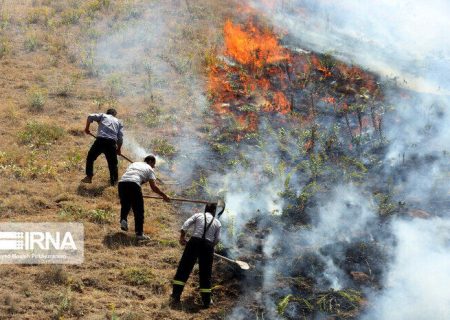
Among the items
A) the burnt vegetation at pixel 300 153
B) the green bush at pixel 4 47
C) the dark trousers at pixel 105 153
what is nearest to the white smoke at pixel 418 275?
the burnt vegetation at pixel 300 153

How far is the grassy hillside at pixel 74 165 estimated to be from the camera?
21.1 feet

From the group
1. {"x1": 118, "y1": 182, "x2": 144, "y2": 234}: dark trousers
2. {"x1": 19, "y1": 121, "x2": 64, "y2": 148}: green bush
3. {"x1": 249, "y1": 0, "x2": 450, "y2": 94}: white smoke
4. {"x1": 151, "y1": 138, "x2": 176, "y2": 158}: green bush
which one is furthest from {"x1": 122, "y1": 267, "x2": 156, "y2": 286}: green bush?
{"x1": 249, "y1": 0, "x2": 450, "y2": 94}: white smoke

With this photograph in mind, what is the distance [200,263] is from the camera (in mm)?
6613

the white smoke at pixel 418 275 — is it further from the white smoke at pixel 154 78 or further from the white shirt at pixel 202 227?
the white smoke at pixel 154 78

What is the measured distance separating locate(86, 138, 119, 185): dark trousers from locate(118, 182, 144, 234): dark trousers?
5.76 feet

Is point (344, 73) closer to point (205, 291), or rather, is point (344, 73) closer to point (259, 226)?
point (259, 226)

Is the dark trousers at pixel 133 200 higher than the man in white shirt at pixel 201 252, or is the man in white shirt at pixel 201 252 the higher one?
the dark trousers at pixel 133 200

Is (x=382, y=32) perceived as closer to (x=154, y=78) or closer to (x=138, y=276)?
(x=154, y=78)

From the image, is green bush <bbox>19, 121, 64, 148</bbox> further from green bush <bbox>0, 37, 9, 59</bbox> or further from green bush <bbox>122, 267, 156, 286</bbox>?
green bush <bbox>0, 37, 9, 59</bbox>

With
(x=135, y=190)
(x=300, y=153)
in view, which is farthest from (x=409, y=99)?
(x=135, y=190)

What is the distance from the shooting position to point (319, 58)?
16.2m

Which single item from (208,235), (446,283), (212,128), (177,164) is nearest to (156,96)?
(212,128)

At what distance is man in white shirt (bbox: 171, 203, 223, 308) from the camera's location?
6.52m

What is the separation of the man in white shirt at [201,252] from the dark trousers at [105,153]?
317 centimetres
